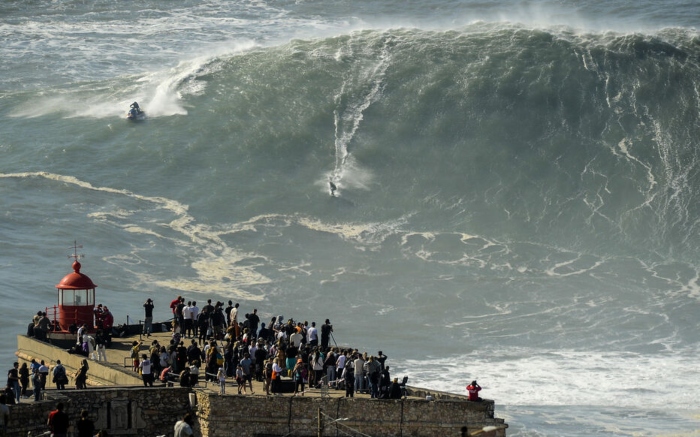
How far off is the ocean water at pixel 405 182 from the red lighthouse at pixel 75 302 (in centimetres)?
968

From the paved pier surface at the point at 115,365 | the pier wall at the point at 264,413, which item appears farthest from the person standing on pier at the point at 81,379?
the pier wall at the point at 264,413

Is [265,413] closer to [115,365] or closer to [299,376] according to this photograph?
[299,376]

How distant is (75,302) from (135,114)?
33989 mm

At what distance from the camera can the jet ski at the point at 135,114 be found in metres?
71.7

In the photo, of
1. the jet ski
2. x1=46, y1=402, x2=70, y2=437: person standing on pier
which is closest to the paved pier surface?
x1=46, y1=402, x2=70, y2=437: person standing on pier

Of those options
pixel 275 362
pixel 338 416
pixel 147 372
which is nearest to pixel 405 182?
pixel 275 362

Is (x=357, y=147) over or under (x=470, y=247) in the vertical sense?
over

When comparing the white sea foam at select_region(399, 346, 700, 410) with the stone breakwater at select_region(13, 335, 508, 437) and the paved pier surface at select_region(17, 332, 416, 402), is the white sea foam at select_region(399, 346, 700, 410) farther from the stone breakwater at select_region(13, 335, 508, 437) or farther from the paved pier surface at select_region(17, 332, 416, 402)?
the stone breakwater at select_region(13, 335, 508, 437)

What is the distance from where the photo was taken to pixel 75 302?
38.5 m

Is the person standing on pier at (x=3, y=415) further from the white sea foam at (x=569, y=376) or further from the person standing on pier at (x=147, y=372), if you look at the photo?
the white sea foam at (x=569, y=376)

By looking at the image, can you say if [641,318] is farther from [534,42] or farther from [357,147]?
[534,42]

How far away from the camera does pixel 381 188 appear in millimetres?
65562

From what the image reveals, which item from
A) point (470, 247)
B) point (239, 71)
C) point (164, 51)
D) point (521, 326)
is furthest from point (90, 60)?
point (521, 326)

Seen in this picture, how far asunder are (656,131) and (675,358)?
2314 cm
